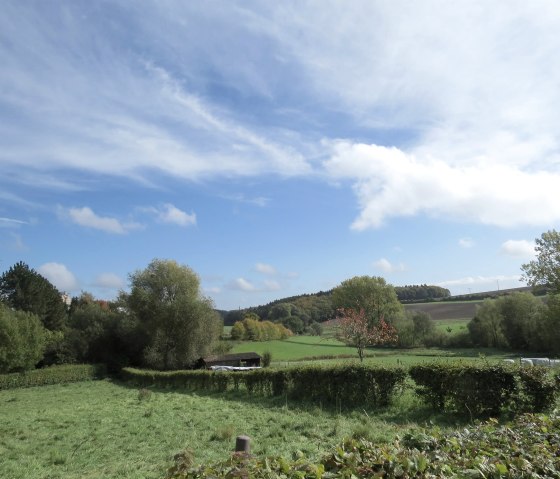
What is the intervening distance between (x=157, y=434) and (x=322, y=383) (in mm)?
8022

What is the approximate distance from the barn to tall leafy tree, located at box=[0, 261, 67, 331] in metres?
20.2

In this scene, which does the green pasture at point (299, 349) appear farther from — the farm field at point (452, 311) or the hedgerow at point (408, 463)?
the hedgerow at point (408, 463)

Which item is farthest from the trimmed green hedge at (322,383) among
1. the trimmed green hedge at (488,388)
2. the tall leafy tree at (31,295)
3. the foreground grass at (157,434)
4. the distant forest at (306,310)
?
the distant forest at (306,310)

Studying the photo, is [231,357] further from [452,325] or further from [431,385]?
[452,325]

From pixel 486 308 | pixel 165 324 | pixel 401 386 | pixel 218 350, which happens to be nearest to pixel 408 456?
pixel 401 386

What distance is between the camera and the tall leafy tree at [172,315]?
45.8m

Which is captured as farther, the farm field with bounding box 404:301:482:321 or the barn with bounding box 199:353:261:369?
the farm field with bounding box 404:301:482:321

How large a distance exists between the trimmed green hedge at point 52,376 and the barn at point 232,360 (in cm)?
1068

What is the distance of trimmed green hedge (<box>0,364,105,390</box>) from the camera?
3647 cm

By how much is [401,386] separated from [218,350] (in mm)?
37605

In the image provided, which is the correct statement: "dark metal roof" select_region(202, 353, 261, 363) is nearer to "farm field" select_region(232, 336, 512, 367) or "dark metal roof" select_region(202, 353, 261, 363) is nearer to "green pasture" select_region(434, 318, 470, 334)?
"farm field" select_region(232, 336, 512, 367)

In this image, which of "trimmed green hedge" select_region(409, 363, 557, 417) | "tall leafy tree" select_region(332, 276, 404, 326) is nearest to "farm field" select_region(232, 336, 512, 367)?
"tall leafy tree" select_region(332, 276, 404, 326)

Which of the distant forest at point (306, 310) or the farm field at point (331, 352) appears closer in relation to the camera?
the farm field at point (331, 352)

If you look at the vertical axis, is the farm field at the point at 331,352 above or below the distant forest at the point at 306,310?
below
